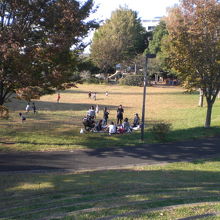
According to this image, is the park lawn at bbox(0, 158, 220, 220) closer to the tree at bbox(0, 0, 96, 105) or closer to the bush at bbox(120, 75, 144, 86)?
the tree at bbox(0, 0, 96, 105)

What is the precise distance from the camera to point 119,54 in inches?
3004

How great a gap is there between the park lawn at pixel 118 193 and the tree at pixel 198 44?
6673 millimetres

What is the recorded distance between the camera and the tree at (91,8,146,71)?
7512 centimetres

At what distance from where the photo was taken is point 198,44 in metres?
17.2

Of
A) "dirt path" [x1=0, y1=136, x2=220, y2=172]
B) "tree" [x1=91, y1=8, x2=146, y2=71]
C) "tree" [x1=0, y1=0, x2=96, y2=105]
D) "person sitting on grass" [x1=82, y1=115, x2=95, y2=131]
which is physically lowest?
"dirt path" [x1=0, y1=136, x2=220, y2=172]

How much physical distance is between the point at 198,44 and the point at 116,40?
60.2m

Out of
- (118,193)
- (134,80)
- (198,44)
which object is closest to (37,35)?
(118,193)

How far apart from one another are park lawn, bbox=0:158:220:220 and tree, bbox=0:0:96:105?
4.37 m

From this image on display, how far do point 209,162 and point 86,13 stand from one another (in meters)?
8.04

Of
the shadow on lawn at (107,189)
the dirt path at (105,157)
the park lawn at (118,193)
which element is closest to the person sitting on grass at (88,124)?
the dirt path at (105,157)

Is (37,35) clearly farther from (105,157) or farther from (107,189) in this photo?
(107,189)

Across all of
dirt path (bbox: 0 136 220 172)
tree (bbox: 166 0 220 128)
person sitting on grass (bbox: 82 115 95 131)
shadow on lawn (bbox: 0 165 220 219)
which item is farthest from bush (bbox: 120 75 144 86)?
shadow on lawn (bbox: 0 165 220 219)

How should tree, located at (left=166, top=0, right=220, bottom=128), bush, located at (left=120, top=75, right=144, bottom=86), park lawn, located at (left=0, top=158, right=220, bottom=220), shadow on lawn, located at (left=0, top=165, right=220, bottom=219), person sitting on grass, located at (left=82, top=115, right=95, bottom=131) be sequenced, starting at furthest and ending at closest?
1. bush, located at (left=120, top=75, right=144, bottom=86)
2. person sitting on grass, located at (left=82, top=115, right=95, bottom=131)
3. tree, located at (left=166, top=0, right=220, bottom=128)
4. shadow on lawn, located at (left=0, top=165, right=220, bottom=219)
5. park lawn, located at (left=0, top=158, right=220, bottom=220)

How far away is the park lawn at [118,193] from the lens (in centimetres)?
507
